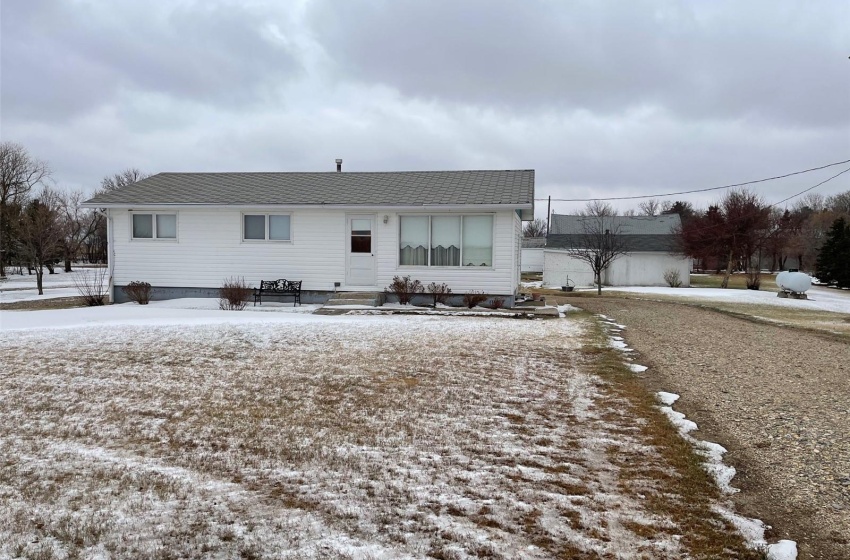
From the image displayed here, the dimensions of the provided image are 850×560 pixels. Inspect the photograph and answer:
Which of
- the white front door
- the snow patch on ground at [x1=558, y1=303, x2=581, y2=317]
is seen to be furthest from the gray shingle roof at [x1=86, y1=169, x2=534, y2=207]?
the snow patch on ground at [x1=558, y1=303, x2=581, y2=317]

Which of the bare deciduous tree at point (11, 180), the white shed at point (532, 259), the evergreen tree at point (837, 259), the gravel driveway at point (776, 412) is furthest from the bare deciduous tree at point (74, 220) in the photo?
the evergreen tree at point (837, 259)

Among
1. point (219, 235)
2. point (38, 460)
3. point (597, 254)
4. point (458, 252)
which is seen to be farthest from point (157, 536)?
point (597, 254)

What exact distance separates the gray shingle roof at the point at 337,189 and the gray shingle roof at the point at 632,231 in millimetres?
21070

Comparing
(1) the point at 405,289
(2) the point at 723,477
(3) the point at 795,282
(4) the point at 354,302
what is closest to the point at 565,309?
(1) the point at 405,289

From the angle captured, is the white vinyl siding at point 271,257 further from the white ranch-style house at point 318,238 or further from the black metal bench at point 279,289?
the black metal bench at point 279,289

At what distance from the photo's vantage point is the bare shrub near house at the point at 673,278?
36.4 meters

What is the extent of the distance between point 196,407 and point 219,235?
12.1 m

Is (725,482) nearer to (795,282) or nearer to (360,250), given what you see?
(360,250)

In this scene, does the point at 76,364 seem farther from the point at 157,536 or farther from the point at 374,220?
the point at 374,220

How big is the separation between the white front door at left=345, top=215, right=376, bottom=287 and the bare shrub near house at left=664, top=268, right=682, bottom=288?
26550mm

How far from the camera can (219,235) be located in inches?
664

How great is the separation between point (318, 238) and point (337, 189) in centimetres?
202

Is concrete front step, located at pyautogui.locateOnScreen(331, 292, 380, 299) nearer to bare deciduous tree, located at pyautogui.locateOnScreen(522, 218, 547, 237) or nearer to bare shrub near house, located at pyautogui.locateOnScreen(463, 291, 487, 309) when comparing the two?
bare shrub near house, located at pyautogui.locateOnScreen(463, 291, 487, 309)

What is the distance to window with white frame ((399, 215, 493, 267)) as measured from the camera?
16.1m
